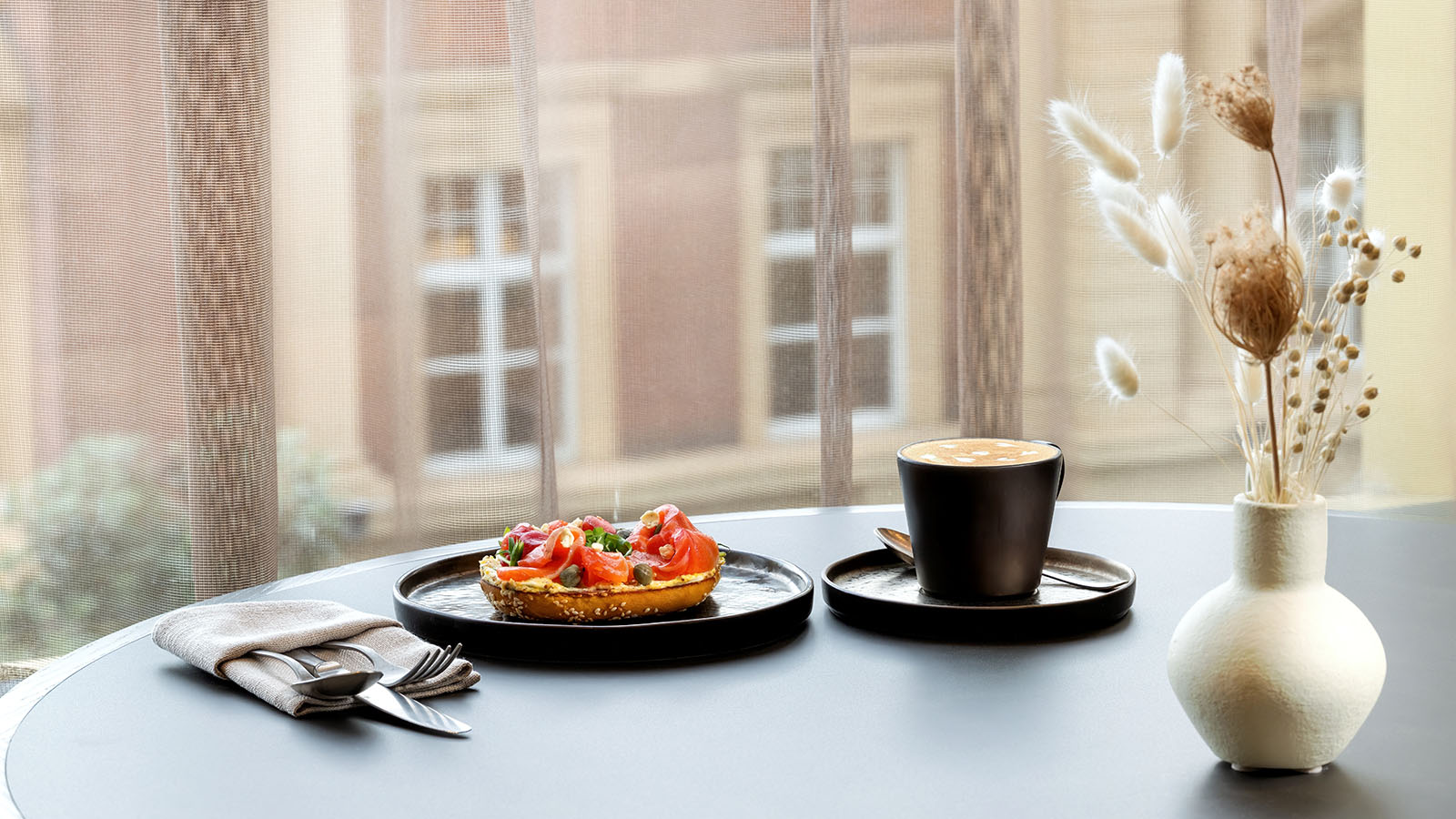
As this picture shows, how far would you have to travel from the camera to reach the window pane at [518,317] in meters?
2.39

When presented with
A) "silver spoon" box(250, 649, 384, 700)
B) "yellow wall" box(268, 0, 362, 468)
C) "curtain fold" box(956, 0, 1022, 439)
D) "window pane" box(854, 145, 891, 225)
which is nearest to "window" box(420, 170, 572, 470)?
"yellow wall" box(268, 0, 362, 468)

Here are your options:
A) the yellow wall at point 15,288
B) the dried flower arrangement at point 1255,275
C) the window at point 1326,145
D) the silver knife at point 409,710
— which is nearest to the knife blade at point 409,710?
the silver knife at point 409,710

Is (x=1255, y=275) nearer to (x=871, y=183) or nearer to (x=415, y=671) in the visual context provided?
(x=415, y=671)

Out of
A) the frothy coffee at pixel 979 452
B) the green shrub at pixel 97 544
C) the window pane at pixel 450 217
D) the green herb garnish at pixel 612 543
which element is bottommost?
the green shrub at pixel 97 544

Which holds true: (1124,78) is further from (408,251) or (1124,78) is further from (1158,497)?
(408,251)

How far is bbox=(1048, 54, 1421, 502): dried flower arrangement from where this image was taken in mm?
648

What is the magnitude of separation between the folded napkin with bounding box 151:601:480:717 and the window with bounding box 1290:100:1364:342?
235cm

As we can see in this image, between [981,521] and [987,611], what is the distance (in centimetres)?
6

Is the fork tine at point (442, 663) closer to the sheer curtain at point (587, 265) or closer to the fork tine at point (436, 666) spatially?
the fork tine at point (436, 666)

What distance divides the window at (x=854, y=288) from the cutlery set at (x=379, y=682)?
176 centimetres

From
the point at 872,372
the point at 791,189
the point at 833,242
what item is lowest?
the point at 872,372

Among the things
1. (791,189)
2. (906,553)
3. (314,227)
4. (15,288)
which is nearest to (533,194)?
(314,227)

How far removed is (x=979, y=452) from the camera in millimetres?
1021

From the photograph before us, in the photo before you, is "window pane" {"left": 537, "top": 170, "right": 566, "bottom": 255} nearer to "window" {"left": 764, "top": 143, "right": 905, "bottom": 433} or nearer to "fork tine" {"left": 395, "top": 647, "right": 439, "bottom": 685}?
"window" {"left": 764, "top": 143, "right": 905, "bottom": 433}
